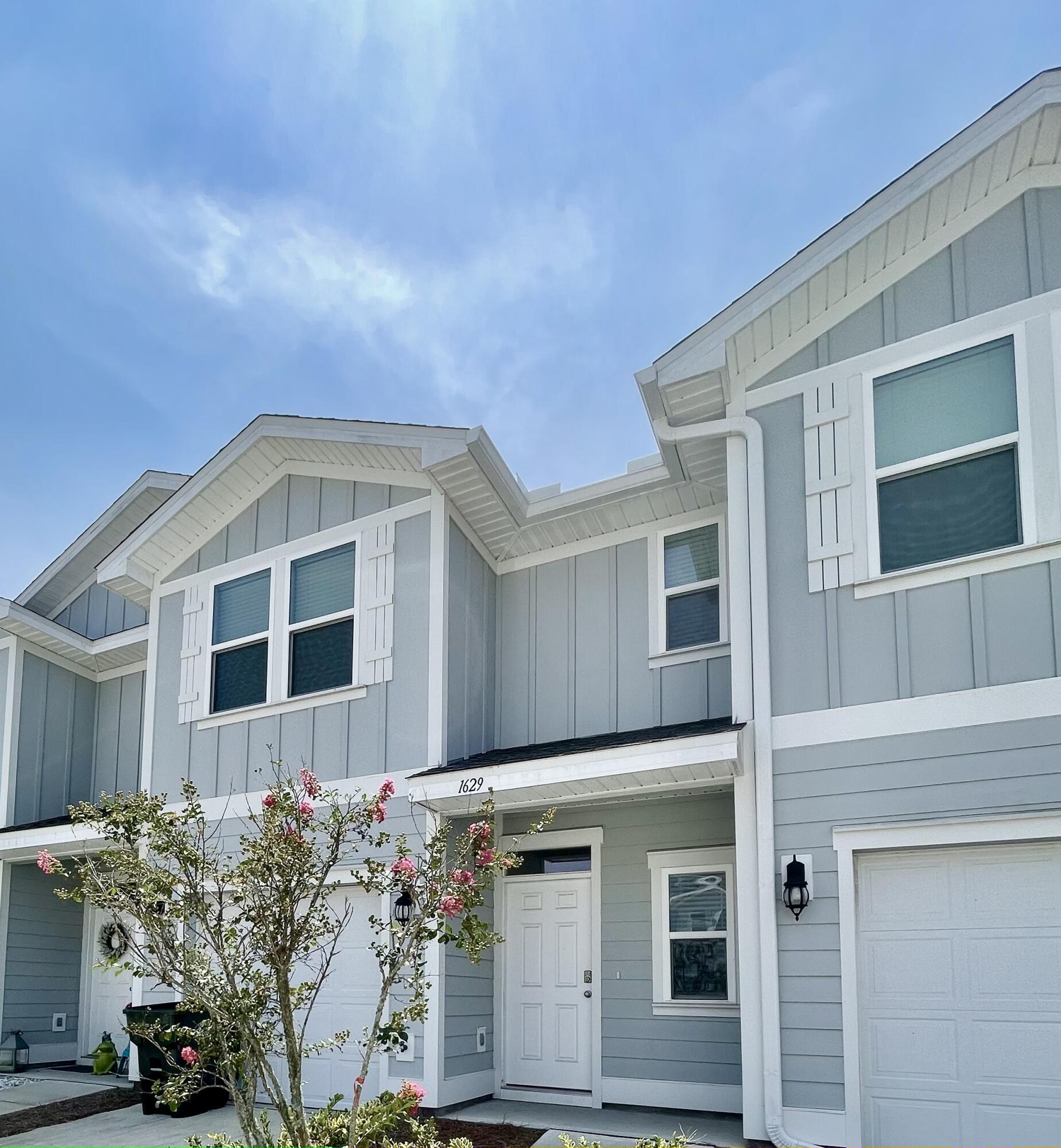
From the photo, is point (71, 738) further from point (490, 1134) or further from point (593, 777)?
point (593, 777)

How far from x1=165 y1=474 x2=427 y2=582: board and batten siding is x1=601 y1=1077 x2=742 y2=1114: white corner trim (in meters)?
5.05

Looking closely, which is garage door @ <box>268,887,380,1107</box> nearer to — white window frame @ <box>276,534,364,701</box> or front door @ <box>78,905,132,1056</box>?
white window frame @ <box>276,534,364,701</box>

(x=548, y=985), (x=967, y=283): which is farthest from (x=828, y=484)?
(x=548, y=985)

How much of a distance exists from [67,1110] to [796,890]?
6.99 metres

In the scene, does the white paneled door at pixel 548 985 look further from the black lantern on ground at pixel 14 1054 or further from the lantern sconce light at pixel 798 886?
the black lantern on ground at pixel 14 1054

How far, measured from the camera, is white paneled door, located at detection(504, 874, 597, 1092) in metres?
9.14

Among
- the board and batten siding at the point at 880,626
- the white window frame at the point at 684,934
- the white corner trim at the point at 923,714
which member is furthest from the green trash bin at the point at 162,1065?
the board and batten siding at the point at 880,626

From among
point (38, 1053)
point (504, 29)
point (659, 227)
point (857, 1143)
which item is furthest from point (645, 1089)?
point (659, 227)

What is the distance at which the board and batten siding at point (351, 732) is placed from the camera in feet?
30.9

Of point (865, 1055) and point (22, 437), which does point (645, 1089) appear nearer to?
point (865, 1055)

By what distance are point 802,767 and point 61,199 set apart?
1735cm

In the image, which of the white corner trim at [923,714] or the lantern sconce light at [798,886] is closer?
the white corner trim at [923,714]

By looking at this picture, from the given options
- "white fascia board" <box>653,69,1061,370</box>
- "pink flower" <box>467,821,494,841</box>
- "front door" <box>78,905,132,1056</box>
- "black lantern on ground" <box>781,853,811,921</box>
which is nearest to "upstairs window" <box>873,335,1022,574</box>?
"white fascia board" <box>653,69,1061,370</box>

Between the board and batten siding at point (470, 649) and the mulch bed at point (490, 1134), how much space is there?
2702 millimetres
